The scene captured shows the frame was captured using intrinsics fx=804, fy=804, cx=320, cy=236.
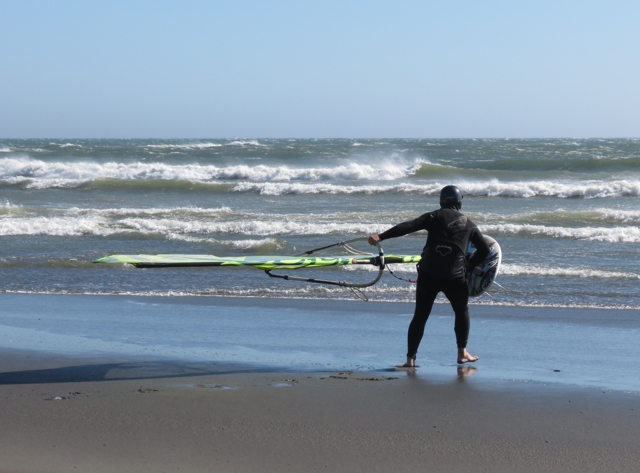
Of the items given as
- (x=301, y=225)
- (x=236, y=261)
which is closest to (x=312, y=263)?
(x=236, y=261)

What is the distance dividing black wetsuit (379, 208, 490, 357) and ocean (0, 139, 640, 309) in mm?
3125

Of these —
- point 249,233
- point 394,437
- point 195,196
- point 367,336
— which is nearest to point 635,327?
point 367,336

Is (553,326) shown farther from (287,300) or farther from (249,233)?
(249,233)

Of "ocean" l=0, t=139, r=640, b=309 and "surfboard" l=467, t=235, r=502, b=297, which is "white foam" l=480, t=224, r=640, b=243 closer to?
"ocean" l=0, t=139, r=640, b=309

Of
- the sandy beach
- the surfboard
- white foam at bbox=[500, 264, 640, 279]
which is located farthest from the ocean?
the surfboard

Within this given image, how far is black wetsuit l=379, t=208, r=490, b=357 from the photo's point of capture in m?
5.27

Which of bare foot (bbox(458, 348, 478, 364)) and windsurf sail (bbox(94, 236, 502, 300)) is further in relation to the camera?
windsurf sail (bbox(94, 236, 502, 300))

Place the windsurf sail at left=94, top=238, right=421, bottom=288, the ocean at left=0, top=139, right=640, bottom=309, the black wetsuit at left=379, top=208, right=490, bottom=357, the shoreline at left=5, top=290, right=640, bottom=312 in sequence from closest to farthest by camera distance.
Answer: the black wetsuit at left=379, top=208, right=490, bottom=357, the windsurf sail at left=94, top=238, right=421, bottom=288, the shoreline at left=5, top=290, right=640, bottom=312, the ocean at left=0, top=139, right=640, bottom=309

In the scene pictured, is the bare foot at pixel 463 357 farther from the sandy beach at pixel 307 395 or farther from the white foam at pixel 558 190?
the white foam at pixel 558 190

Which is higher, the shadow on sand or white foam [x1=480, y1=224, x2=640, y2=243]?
white foam [x1=480, y1=224, x2=640, y2=243]

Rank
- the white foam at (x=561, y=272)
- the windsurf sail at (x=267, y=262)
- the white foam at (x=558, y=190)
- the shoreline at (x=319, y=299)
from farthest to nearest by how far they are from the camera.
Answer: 1. the white foam at (x=558, y=190)
2. the white foam at (x=561, y=272)
3. the shoreline at (x=319, y=299)
4. the windsurf sail at (x=267, y=262)

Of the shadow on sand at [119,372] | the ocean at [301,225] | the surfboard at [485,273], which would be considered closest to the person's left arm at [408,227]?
the surfboard at [485,273]

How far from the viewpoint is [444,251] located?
530cm

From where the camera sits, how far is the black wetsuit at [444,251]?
5273 millimetres
